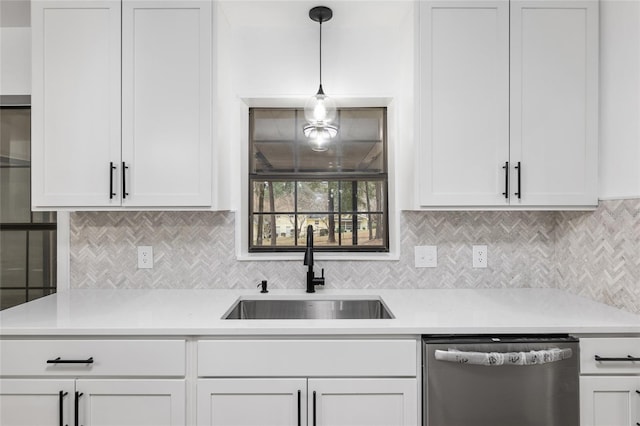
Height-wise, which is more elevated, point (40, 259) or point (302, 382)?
point (40, 259)

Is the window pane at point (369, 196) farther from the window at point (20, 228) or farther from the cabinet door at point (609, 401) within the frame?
the window at point (20, 228)

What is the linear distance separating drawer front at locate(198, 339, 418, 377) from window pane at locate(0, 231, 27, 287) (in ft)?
4.67

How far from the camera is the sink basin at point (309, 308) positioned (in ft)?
6.45

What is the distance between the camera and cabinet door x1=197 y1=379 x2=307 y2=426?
4.66 feet

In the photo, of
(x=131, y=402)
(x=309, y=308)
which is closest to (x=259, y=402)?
(x=131, y=402)

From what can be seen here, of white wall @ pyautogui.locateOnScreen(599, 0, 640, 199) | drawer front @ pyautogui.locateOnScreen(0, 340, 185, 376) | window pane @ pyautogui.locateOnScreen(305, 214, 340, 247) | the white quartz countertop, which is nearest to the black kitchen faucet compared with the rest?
the white quartz countertop

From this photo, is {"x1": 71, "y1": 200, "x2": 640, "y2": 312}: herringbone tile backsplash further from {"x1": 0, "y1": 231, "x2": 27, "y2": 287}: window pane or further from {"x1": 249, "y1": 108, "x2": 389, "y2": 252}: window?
{"x1": 0, "y1": 231, "x2": 27, "y2": 287}: window pane

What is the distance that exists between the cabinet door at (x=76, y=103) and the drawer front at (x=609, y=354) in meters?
2.10

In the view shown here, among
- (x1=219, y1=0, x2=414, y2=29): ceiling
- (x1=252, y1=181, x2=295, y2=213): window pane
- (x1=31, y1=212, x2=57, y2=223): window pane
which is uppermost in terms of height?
(x1=219, y1=0, x2=414, y2=29): ceiling

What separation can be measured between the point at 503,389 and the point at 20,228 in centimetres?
254

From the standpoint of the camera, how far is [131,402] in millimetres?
1429

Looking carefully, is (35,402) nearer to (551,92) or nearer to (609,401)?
(609,401)

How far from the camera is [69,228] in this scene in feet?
6.82

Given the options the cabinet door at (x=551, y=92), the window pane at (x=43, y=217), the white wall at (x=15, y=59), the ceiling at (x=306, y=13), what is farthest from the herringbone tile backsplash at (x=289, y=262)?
the ceiling at (x=306, y=13)
